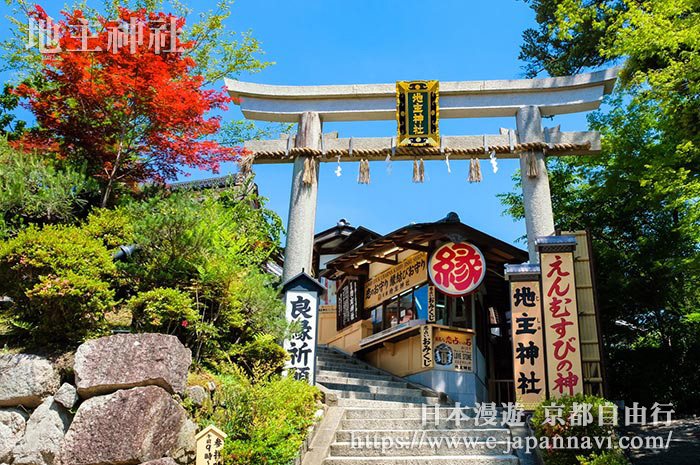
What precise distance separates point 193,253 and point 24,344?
249cm

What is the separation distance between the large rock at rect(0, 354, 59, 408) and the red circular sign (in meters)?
8.74

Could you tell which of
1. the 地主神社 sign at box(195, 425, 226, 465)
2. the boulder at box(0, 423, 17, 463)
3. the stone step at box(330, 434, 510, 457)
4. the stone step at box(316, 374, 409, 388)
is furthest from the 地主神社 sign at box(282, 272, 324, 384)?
the boulder at box(0, 423, 17, 463)

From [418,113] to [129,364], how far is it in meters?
8.65

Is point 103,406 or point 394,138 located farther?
point 394,138

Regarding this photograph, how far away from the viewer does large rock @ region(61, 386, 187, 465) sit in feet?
21.5

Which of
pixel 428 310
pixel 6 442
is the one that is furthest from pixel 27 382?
pixel 428 310

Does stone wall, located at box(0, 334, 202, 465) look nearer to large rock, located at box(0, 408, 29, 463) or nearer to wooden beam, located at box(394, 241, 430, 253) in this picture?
large rock, located at box(0, 408, 29, 463)

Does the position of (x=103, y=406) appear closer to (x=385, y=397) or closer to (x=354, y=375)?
(x=385, y=397)

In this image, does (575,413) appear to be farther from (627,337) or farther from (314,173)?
(627,337)

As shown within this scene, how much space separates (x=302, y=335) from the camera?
10.1 meters

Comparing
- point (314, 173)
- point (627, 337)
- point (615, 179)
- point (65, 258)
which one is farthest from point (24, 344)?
point (627, 337)

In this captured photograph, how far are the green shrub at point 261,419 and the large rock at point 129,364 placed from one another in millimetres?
691

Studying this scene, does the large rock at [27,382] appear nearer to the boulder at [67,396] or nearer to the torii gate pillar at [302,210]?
the boulder at [67,396]

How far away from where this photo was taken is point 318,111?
13703 mm
